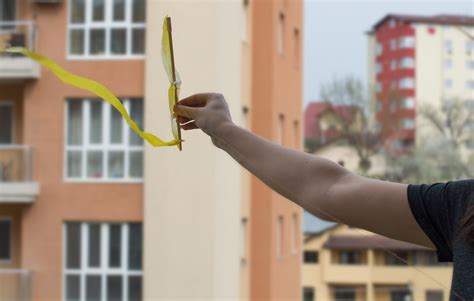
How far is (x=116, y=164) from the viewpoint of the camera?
8117mm

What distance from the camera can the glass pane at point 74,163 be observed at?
816 centimetres

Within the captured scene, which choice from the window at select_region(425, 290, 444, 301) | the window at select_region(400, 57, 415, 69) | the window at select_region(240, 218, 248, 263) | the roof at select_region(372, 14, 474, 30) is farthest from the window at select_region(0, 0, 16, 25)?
the window at select_region(400, 57, 415, 69)

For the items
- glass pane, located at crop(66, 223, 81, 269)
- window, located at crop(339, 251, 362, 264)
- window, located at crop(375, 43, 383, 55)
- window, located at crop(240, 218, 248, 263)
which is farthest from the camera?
window, located at crop(375, 43, 383, 55)

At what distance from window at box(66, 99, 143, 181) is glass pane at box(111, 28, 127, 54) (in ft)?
1.19

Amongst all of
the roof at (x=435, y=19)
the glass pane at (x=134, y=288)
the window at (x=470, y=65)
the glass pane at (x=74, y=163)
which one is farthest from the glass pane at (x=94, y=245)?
the window at (x=470, y=65)

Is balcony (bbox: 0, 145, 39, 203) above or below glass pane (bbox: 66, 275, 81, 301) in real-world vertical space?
above

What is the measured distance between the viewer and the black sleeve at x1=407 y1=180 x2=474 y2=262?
73 cm

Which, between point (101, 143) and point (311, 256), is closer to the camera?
point (101, 143)

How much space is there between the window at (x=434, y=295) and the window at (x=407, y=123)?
12.1 ft

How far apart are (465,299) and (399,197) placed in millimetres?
88

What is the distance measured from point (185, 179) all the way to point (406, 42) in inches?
493

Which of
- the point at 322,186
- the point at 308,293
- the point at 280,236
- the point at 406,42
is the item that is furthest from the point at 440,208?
the point at 406,42

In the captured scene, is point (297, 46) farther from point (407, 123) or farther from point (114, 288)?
point (407, 123)

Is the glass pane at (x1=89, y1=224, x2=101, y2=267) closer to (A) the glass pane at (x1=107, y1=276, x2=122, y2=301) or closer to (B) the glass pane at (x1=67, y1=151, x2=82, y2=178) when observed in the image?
(A) the glass pane at (x1=107, y1=276, x2=122, y2=301)
